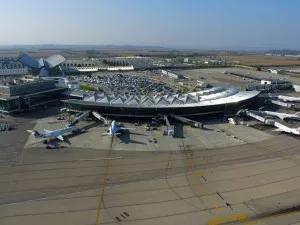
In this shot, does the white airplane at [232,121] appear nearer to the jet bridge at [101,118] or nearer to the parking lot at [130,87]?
the jet bridge at [101,118]

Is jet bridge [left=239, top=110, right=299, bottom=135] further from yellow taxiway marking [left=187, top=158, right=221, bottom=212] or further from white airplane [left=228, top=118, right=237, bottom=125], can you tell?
yellow taxiway marking [left=187, top=158, right=221, bottom=212]

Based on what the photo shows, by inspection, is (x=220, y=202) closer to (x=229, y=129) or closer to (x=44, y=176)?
(x=44, y=176)

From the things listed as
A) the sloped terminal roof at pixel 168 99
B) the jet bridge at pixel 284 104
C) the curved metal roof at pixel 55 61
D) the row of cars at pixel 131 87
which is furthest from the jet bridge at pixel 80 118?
the curved metal roof at pixel 55 61

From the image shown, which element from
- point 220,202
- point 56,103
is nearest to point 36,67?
point 56,103

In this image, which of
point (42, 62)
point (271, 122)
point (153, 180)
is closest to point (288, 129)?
point (271, 122)

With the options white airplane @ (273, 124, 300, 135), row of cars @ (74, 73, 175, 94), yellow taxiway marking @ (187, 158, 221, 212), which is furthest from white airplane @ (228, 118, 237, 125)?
row of cars @ (74, 73, 175, 94)

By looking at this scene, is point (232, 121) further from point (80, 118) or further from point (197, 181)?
point (80, 118)
